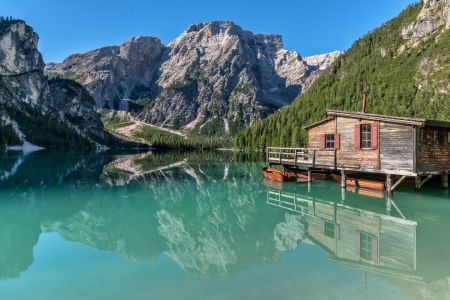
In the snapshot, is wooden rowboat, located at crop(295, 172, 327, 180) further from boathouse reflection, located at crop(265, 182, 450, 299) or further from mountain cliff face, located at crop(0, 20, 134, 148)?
mountain cliff face, located at crop(0, 20, 134, 148)

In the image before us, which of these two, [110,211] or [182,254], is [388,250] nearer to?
[182,254]

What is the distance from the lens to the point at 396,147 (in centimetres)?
2105

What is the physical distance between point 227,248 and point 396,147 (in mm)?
18253

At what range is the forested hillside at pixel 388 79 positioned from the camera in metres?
96.7

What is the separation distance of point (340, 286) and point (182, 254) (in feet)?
21.3

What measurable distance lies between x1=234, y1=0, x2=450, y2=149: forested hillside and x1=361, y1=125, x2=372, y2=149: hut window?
71.2 m

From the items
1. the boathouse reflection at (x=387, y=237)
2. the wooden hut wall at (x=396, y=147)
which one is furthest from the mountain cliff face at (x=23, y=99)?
the wooden hut wall at (x=396, y=147)

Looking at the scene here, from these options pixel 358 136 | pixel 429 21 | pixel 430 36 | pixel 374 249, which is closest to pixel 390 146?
pixel 358 136

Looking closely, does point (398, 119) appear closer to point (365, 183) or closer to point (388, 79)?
point (365, 183)

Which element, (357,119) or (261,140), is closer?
(357,119)

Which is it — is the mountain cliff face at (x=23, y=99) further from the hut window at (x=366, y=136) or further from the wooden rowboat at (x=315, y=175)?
the hut window at (x=366, y=136)

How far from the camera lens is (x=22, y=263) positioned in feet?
32.8

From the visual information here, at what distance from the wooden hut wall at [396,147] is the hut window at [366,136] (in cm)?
109

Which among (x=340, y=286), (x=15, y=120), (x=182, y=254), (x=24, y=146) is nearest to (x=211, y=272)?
(x=182, y=254)
